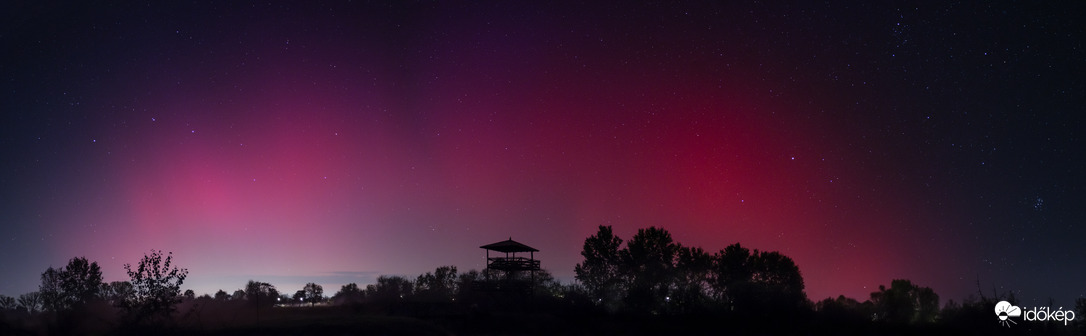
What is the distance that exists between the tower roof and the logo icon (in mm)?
57167

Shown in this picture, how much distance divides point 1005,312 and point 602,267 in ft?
172

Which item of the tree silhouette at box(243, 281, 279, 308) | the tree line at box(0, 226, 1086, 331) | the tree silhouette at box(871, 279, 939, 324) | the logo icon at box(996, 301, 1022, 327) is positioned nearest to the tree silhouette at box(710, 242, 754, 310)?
the tree line at box(0, 226, 1086, 331)

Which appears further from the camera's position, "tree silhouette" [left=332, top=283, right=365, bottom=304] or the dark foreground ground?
"tree silhouette" [left=332, top=283, right=365, bottom=304]

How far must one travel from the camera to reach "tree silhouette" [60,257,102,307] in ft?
256

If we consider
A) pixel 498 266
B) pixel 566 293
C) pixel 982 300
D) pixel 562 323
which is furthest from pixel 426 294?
pixel 982 300

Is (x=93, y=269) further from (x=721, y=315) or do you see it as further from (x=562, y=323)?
(x=721, y=315)

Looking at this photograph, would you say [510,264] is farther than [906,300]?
No

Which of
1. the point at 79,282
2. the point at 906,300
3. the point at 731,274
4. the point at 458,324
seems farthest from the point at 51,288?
the point at 906,300

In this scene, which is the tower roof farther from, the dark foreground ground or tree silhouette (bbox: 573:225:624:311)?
tree silhouette (bbox: 573:225:624:311)

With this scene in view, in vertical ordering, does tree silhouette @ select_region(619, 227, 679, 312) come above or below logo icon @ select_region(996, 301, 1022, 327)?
above

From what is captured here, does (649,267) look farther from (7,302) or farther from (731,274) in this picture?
(7,302)

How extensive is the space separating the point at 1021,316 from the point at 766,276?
→ 3334 centimetres

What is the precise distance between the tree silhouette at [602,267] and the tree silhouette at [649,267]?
5.95ft

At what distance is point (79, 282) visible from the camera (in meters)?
78.8
